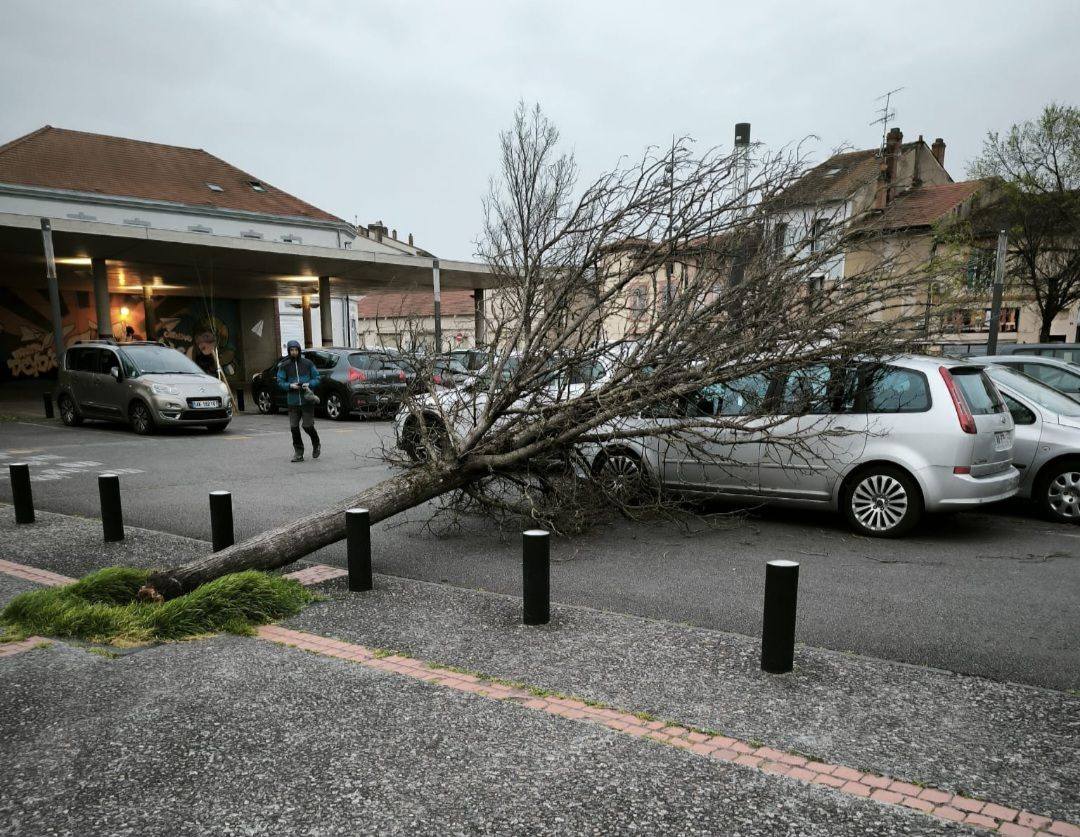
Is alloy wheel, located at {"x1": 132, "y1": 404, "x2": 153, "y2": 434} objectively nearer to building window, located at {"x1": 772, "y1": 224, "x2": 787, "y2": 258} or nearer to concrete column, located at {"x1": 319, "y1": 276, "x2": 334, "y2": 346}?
concrete column, located at {"x1": 319, "y1": 276, "x2": 334, "y2": 346}

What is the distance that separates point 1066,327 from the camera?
35219mm

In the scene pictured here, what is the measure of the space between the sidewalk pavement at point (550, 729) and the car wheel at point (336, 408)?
13.8 meters

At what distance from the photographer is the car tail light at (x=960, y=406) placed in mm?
6621

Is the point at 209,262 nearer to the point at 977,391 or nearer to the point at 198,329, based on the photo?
the point at 198,329

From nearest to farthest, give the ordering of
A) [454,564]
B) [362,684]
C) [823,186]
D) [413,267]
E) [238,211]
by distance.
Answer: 1. [362,684]
2. [454,564]
3. [823,186]
4. [413,267]
5. [238,211]

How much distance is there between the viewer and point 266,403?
66.1ft

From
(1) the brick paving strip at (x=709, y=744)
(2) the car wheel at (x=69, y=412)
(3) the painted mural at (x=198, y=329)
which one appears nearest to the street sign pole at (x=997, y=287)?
(1) the brick paving strip at (x=709, y=744)

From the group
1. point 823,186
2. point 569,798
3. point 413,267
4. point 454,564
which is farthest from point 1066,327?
point 569,798

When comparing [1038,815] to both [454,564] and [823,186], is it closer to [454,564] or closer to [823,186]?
[454,564]

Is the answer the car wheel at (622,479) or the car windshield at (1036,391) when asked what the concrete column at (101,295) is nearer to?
the car wheel at (622,479)

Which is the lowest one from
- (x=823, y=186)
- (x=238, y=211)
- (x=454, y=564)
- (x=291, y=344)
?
(x=454, y=564)

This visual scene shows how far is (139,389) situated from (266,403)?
5.03 m

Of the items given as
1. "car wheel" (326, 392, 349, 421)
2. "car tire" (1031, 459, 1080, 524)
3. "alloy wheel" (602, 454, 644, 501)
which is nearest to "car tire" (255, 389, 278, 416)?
"car wheel" (326, 392, 349, 421)

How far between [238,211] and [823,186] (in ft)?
104
